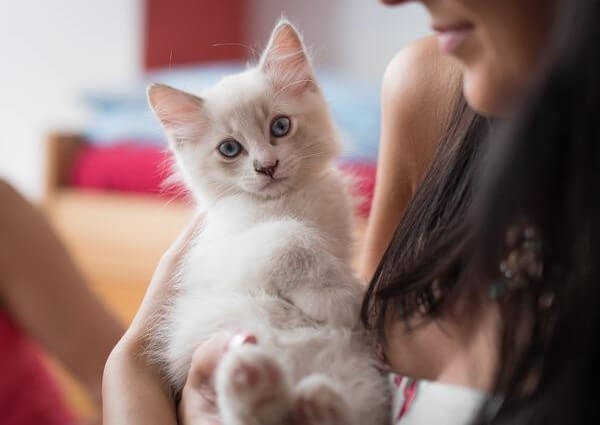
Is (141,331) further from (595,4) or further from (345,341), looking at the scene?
(595,4)

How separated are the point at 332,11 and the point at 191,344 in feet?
12.4

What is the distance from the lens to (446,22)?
0.60m

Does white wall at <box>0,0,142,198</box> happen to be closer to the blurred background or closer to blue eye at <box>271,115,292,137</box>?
the blurred background

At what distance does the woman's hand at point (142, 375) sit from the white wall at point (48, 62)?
265 cm

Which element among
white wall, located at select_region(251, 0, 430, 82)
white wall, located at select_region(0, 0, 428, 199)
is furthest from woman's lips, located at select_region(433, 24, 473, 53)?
white wall, located at select_region(251, 0, 430, 82)

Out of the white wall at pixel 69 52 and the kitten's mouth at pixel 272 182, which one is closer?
the kitten's mouth at pixel 272 182

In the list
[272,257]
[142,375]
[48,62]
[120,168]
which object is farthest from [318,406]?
[48,62]

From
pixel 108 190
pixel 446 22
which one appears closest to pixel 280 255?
pixel 446 22

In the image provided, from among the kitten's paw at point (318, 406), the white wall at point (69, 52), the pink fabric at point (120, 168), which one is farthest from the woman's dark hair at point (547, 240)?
the white wall at point (69, 52)

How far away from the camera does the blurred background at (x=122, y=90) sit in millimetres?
2859

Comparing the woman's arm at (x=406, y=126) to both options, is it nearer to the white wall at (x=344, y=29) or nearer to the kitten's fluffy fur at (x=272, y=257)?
the kitten's fluffy fur at (x=272, y=257)

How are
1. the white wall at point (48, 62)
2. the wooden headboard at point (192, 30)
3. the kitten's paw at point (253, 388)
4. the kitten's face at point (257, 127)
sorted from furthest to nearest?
1. the wooden headboard at point (192, 30)
2. the white wall at point (48, 62)
3. the kitten's face at point (257, 127)
4. the kitten's paw at point (253, 388)

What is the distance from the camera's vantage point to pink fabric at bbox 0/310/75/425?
1458 mm

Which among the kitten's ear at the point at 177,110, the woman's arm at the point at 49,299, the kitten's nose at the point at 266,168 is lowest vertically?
the woman's arm at the point at 49,299
